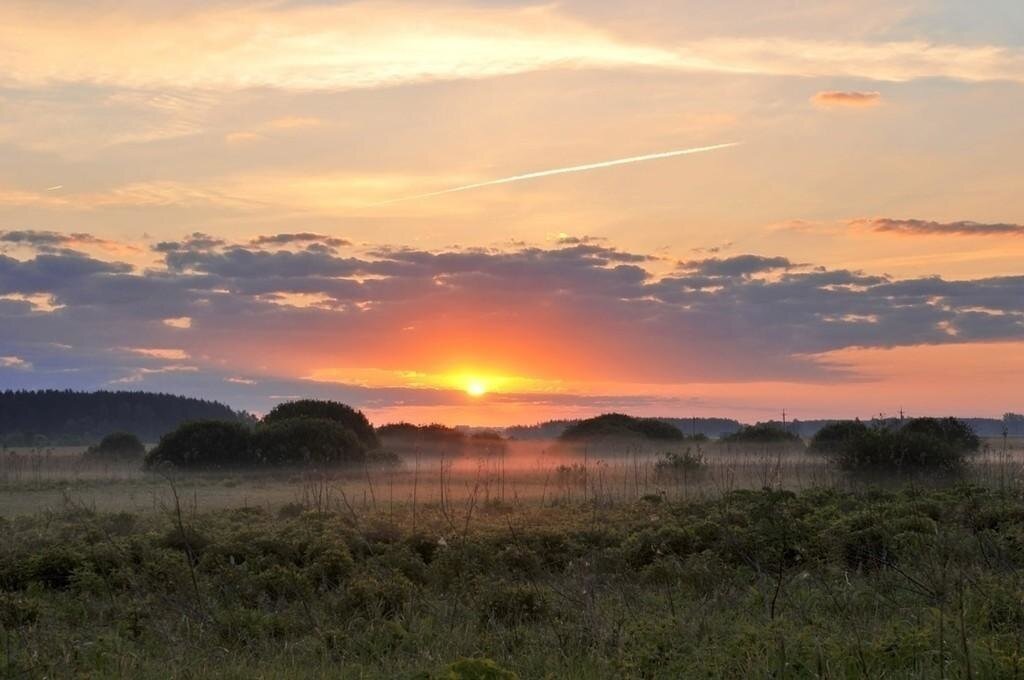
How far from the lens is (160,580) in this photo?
42.5ft

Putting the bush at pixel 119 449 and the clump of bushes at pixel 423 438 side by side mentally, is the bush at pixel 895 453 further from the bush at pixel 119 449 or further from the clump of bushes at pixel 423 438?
the bush at pixel 119 449

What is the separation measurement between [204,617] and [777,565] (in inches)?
291

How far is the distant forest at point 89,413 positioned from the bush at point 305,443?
2957 inches

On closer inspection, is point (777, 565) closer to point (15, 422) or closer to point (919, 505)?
point (919, 505)

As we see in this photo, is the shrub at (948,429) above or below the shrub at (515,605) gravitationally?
above

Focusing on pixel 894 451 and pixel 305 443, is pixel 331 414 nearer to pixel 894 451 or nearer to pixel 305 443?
pixel 305 443

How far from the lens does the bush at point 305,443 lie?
4078cm

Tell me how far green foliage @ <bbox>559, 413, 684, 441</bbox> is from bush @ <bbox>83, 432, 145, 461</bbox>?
75.9ft

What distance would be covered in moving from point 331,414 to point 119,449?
486 inches

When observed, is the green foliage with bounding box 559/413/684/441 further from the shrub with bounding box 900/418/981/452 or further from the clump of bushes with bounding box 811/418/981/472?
the clump of bushes with bounding box 811/418/981/472

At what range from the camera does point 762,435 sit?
160ft

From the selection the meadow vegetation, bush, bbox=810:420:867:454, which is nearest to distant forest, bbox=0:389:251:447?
bush, bbox=810:420:867:454

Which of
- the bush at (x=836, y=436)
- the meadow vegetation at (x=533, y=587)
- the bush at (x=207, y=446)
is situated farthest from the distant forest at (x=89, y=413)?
the meadow vegetation at (x=533, y=587)

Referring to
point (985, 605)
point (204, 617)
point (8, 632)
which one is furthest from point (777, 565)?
point (8, 632)
